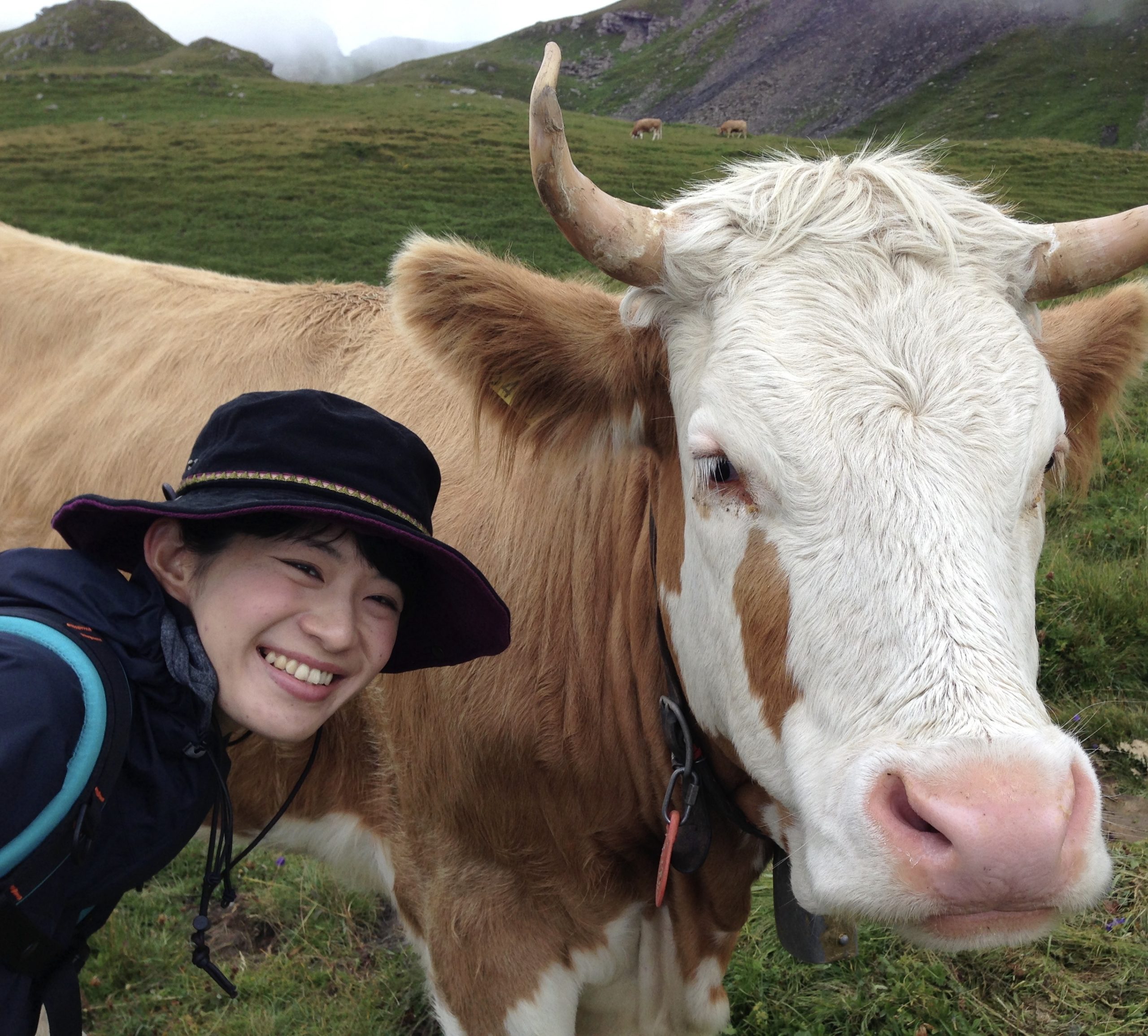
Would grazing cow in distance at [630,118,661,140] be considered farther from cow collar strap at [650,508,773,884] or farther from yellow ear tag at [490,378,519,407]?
cow collar strap at [650,508,773,884]

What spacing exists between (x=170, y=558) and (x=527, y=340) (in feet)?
3.11

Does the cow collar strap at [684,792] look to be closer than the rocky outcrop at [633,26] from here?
Yes

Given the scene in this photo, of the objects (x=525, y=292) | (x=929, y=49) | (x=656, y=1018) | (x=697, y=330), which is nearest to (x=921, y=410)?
(x=697, y=330)

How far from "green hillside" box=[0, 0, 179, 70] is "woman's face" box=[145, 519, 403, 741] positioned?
131193mm

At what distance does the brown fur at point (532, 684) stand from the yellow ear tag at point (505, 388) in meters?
0.03

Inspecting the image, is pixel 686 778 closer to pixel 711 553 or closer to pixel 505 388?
pixel 711 553

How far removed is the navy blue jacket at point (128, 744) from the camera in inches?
64.9

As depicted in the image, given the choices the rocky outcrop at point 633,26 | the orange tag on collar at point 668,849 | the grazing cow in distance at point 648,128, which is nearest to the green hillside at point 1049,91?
the grazing cow in distance at point 648,128

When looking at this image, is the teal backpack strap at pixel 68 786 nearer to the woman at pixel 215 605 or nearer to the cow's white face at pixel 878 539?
the woman at pixel 215 605

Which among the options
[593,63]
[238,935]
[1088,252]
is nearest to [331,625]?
[1088,252]

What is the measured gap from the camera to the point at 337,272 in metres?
19.8

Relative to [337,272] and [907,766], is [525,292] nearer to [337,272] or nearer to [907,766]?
[907,766]

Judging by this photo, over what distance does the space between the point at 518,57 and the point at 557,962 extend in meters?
149

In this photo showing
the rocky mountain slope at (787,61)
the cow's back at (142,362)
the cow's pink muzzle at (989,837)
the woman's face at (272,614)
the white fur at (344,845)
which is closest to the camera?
the cow's pink muzzle at (989,837)
